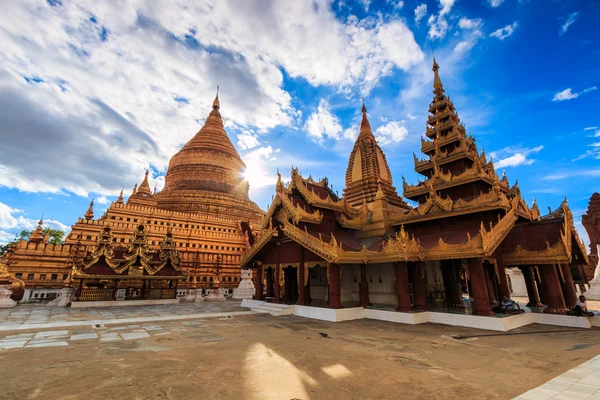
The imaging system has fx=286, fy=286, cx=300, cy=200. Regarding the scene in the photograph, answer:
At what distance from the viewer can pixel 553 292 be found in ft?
37.0

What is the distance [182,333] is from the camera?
8.73 m

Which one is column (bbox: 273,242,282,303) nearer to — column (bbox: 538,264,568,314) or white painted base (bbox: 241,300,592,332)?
white painted base (bbox: 241,300,592,332)

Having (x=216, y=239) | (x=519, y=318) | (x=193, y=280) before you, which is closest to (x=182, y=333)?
(x=519, y=318)

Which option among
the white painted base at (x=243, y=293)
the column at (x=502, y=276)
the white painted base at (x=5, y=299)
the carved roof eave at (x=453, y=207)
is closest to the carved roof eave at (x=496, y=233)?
the carved roof eave at (x=453, y=207)

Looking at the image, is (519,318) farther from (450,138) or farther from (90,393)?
(90,393)

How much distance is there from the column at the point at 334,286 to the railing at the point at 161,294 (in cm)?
1418

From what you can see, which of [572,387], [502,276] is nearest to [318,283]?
[502,276]

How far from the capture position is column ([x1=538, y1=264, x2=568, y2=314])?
11.1 m

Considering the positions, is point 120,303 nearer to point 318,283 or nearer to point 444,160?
point 318,283

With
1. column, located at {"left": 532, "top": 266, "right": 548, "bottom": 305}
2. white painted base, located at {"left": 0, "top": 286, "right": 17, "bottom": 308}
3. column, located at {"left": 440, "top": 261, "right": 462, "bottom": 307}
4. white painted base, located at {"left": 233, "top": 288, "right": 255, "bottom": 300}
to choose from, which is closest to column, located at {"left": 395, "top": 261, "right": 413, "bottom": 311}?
column, located at {"left": 440, "top": 261, "right": 462, "bottom": 307}

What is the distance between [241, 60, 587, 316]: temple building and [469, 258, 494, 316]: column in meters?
0.04

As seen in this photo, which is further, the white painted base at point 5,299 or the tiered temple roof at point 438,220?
the white painted base at point 5,299

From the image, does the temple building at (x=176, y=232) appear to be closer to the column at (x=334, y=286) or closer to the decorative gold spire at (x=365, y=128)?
the column at (x=334, y=286)

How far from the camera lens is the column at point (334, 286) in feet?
41.9
